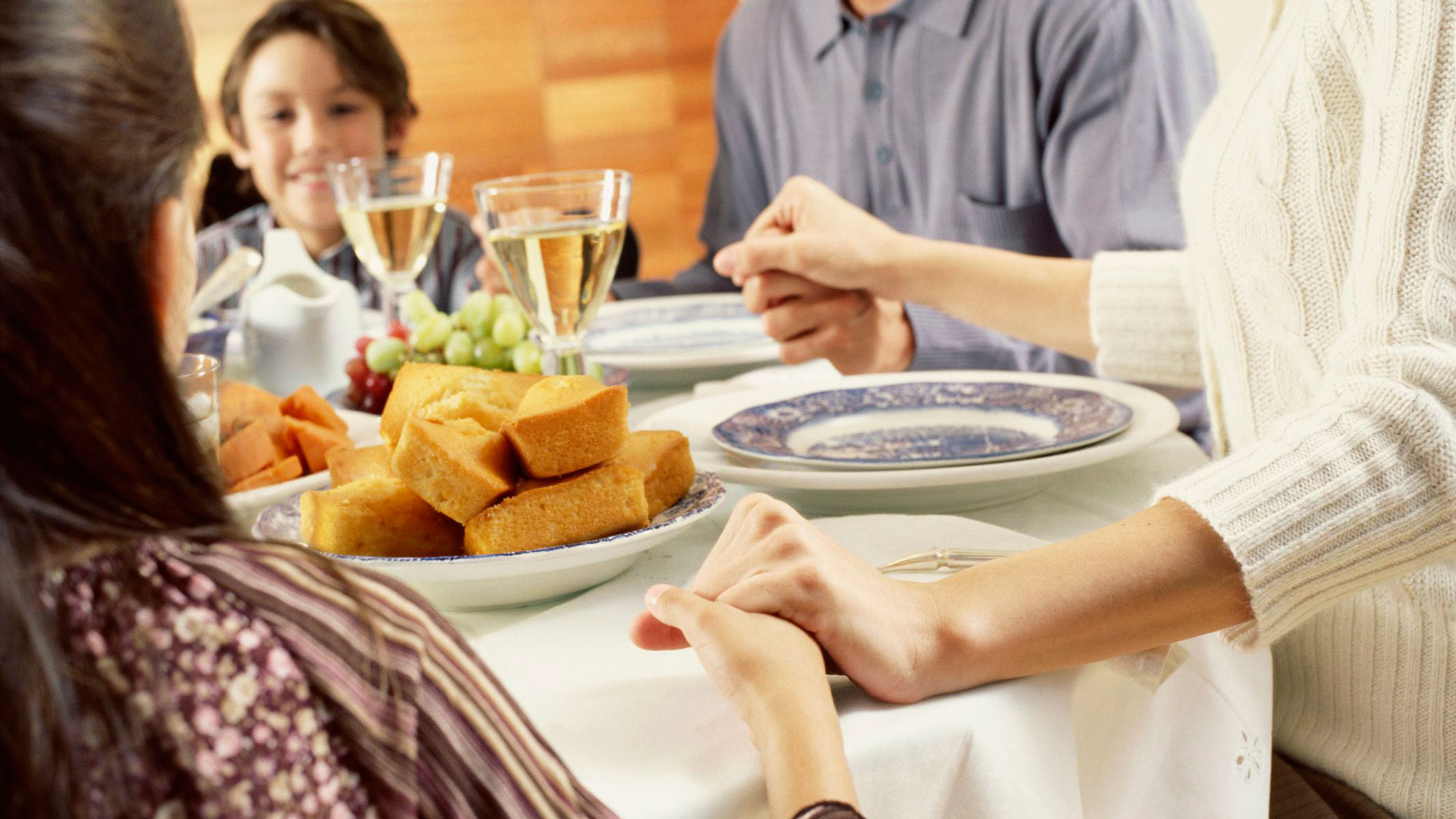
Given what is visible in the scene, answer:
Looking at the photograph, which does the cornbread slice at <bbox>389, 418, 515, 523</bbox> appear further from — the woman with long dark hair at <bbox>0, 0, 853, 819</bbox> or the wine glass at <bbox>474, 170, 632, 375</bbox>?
the wine glass at <bbox>474, 170, 632, 375</bbox>

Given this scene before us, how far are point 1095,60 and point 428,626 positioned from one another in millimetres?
1578

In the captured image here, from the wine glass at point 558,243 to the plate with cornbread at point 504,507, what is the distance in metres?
0.28

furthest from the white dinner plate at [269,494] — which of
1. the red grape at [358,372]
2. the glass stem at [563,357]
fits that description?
the red grape at [358,372]

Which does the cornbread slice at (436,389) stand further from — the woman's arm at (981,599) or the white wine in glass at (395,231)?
the white wine in glass at (395,231)

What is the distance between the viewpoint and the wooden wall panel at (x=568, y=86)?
15.1 ft

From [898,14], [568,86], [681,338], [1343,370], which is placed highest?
[898,14]

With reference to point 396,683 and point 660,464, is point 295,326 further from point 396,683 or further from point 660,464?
point 396,683

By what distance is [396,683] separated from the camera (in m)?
0.45

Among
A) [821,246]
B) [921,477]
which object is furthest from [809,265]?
[921,477]

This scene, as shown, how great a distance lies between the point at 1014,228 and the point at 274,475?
135 cm

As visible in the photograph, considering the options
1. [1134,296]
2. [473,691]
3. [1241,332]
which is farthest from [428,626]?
[1134,296]

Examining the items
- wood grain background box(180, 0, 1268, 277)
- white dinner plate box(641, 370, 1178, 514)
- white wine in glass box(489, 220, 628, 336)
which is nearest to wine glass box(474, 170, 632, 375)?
white wine in glass box(489, 220, 628, 336)

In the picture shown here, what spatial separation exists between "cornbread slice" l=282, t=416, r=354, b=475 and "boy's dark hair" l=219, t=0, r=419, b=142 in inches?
76.0

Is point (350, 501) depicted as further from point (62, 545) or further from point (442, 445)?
point (62, 545)
